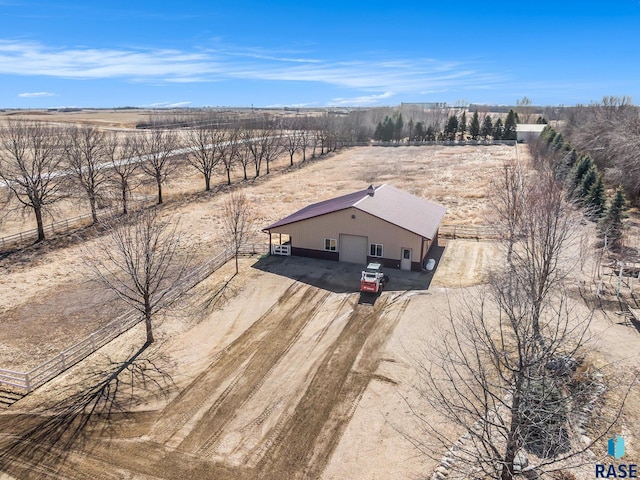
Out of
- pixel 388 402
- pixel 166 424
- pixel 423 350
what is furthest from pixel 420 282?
pixel 166 424

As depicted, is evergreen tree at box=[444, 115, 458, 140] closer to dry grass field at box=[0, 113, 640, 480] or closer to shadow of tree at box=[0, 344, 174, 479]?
dry grass field at box=[0, 113, 640, 480]

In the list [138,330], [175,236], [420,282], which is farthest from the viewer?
[175,236]

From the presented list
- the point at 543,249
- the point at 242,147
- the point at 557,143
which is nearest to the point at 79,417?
the point at 543,249

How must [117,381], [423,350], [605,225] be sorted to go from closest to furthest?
[117,381] → [423,350] → [605,225]

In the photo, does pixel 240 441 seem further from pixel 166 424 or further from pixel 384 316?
pixel 384 316

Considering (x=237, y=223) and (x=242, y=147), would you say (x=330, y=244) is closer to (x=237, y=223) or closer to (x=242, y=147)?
(x=237, y=223)

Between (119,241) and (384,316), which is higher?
(119,241)

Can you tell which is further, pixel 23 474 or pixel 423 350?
pixel 423 350
